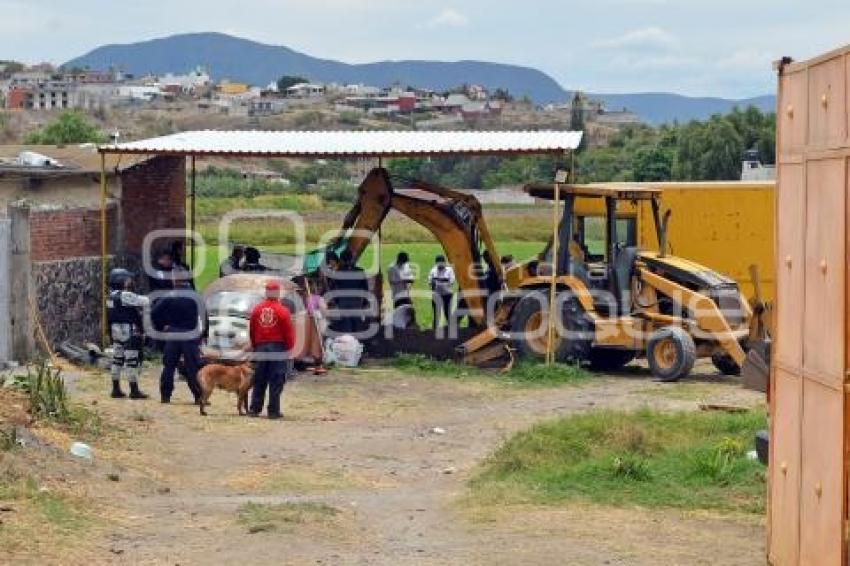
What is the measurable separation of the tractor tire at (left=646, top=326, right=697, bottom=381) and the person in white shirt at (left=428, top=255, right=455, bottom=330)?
5.35m

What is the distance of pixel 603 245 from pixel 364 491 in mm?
12585

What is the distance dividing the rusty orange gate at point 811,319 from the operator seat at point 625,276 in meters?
14.9

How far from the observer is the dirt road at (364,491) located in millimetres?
12820

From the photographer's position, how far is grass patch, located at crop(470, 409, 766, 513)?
588 inches

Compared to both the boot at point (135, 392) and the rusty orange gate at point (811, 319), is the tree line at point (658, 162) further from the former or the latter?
the rusty orange gate at point (811, 319)

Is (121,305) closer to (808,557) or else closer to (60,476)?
(60,476)

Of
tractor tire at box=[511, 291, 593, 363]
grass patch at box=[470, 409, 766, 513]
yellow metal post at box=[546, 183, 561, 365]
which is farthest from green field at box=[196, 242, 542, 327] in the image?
grass patch at box=[470, 409, 766, 513]

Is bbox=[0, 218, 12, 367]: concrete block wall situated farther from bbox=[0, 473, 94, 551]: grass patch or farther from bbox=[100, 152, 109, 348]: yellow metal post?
bbox=[0, 473, 94, 551]: grass patch

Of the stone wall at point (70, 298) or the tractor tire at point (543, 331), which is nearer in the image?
the stone wall at point (70, 298)

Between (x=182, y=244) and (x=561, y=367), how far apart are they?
305 inches

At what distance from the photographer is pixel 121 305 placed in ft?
72.2

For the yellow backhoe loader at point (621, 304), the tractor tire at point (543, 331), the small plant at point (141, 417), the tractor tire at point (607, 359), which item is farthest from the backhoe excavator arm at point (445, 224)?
the small plant at point (141, 417)

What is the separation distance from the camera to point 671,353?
84.3 ft

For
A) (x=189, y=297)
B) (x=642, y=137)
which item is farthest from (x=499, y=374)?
(x=642, y=137)
